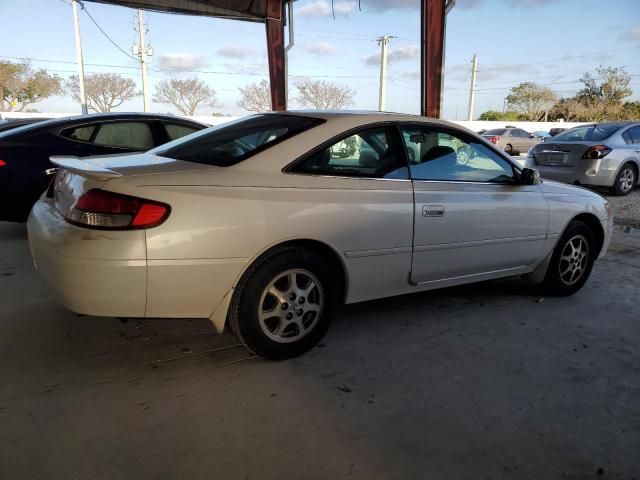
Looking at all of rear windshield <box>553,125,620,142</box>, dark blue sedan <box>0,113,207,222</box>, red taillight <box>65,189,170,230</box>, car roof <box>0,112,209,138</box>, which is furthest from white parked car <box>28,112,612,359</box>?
rear windshield <box>553,125,620,142</box>

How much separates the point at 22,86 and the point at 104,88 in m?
7.82

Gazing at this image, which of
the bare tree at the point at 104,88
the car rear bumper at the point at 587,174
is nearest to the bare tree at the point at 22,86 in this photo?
the bare tree at the point at 104,88

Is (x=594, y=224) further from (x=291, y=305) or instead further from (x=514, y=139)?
(x=514, y=139)

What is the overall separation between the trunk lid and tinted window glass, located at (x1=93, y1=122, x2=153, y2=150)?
7.36 meters

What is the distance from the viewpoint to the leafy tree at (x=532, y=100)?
5750 centimetres

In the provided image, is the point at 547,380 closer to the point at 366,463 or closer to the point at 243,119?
the point at 366,463

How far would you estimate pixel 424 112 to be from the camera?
31.3 feet

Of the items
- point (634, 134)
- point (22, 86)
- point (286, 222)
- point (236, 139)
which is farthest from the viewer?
point (22, 86)

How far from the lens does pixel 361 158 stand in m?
3.14

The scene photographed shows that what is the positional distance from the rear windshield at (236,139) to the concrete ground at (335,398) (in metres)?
1.13

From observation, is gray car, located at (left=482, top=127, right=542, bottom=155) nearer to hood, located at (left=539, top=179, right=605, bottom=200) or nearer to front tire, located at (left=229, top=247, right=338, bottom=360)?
hood, located at (left=539, top=179, right=605, bottom=200)

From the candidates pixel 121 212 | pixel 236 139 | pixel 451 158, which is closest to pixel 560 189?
pixel 451 158

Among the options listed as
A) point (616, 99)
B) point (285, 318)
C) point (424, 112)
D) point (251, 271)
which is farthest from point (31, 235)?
point (616, 99)

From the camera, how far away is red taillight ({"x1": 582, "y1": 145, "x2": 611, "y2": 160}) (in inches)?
359
